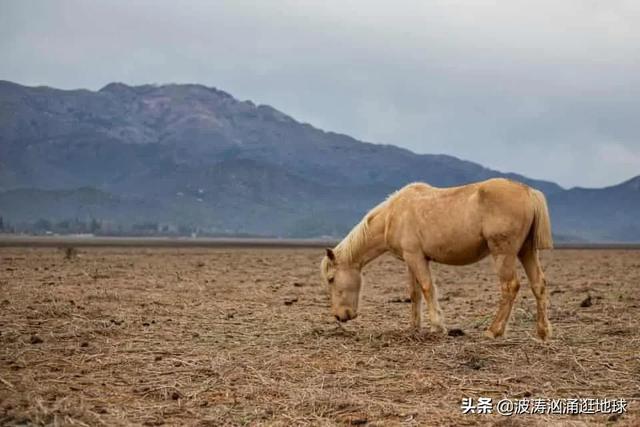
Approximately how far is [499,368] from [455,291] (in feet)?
37.0

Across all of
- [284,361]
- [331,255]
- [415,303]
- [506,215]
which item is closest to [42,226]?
[331,255]

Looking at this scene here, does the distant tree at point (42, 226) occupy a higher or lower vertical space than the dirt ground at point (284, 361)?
higher

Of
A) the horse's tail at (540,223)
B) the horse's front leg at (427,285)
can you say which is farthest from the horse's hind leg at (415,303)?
the horse's tail at (540,223)

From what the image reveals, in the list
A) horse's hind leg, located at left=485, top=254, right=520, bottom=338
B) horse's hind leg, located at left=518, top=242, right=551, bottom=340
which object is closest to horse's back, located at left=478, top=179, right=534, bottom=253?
horse's hind leg, located at left=485, top=254, right=520, bottom=338

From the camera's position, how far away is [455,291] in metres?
20.2

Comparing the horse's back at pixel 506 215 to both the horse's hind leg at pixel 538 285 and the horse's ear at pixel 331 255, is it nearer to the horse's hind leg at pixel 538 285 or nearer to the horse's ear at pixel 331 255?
the horse's hind leg at pixel 538 285

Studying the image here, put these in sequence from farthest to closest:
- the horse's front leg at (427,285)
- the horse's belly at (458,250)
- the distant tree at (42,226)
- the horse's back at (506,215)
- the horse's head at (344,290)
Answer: the distant tree at (42,226), the horse's head at (344,290), the horse's front leg at (427,285), the horse's belly at (458,250), the horse's back at (506,215)

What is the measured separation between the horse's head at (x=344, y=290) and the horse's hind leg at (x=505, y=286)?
7.93 feet

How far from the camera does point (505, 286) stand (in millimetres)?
11141

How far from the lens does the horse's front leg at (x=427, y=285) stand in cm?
1165

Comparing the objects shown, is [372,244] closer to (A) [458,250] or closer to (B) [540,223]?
(A) [458,250]

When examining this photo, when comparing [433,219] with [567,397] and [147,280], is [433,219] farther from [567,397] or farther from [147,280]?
[147,280]

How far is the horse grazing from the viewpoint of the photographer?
11047mm

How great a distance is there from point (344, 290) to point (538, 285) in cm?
308
